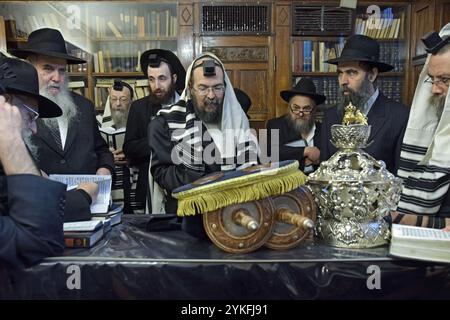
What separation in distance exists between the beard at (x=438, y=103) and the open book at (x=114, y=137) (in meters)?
2.79

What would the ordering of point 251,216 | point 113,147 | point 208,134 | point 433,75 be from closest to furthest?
point 251,216, point 433,75, point 208,134, point 113,147

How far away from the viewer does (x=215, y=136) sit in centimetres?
296

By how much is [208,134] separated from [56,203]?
5.29ft

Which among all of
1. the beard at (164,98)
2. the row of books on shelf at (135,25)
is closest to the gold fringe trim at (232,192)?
the beard at (164,98)

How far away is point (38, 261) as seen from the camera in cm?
142

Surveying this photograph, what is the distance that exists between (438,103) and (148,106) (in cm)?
247

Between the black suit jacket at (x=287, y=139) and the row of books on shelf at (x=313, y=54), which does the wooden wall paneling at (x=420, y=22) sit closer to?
the row of books on shelf at (x=313, y=54)

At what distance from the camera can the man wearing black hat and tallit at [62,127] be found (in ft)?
9.41

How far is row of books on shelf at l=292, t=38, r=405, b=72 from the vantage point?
5.73m

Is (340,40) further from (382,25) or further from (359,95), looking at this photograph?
(359,95)

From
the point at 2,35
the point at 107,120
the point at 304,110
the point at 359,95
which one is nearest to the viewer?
the point at 359,95

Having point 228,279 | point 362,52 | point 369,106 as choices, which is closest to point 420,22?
point 362,52
